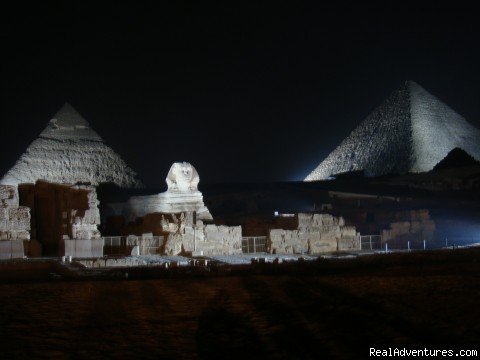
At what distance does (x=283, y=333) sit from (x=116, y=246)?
12.0m

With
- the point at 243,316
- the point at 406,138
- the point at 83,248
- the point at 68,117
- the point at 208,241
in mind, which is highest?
the point at 406,138

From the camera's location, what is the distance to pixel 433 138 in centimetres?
5812

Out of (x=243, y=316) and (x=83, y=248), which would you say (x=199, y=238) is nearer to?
(x=83, y=248)

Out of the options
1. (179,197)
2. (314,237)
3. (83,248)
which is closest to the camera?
(83,248)

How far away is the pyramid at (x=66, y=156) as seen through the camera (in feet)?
104

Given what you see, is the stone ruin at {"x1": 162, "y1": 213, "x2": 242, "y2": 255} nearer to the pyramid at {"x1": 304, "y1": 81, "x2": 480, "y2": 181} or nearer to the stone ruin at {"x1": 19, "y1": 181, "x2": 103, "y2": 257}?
the stone ruin at {"x1": 19, "y1": 181, "x2": 103, "y2": 257}

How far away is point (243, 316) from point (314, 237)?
12840mm

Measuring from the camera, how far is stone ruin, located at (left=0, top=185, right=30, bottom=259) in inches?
559

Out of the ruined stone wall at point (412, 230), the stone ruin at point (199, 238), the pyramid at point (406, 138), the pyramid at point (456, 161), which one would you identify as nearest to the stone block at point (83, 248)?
the stone ruin at point (199, 238)

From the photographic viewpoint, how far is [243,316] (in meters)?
5.99

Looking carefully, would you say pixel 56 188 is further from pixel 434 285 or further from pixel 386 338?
pixel 386 338

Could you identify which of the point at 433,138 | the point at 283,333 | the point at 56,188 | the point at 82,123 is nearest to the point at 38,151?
the point at 82,123

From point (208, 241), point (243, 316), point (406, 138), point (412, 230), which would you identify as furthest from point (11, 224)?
point (406, 138)

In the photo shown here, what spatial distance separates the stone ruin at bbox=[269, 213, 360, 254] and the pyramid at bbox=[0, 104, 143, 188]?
15624 mm
